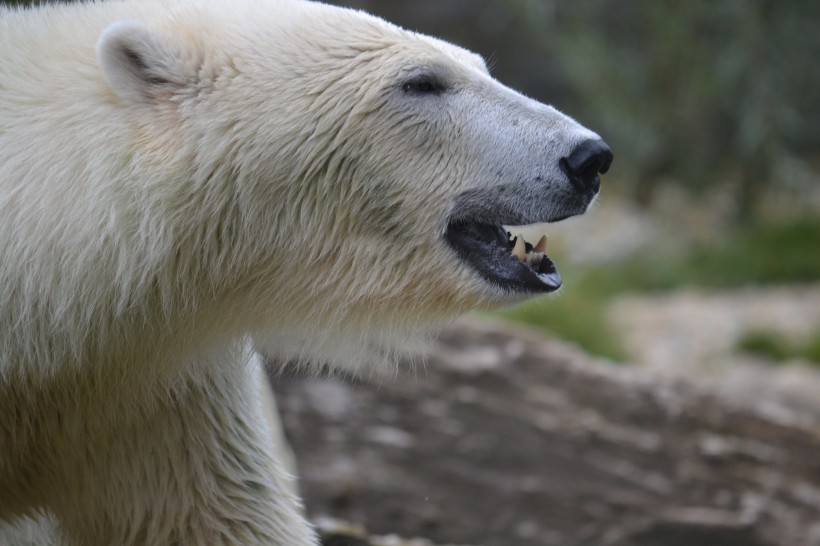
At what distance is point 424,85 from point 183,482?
3.47 feet

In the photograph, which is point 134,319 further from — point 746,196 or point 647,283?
point 746,196

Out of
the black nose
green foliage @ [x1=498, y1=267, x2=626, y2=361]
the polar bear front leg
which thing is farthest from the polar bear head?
green foliage @ [x1=498, y1=267, x2=626, y2=361]

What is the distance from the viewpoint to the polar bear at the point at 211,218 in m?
2.19

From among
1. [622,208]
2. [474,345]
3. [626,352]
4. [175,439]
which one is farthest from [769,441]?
[622,208]

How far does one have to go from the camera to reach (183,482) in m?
2.43

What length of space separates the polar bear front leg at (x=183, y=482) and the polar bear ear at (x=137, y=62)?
26.1 inches

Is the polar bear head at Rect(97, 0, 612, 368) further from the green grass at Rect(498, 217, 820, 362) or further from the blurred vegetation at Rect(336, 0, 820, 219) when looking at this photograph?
the blurred vegetation at Rect(336, 0, 820, 219)

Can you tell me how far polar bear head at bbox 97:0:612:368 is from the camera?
2242 millimetres

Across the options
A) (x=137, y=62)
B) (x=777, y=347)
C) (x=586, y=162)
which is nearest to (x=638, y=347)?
(x=777, y=347)

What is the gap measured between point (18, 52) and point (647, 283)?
6.06 metres

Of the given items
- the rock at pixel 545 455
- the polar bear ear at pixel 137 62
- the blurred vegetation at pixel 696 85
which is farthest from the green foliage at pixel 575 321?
the polar bear ear at pixel 137 62

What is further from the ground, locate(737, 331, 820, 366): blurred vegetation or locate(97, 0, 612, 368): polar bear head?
locate(737, 331, 820, 366): blurred vegetation

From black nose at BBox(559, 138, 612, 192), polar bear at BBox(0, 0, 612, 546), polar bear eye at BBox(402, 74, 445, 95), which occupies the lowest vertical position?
polar bear at BBox(0, 0, 612, 546)

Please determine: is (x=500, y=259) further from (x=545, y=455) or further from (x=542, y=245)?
(x=545, y=455)
